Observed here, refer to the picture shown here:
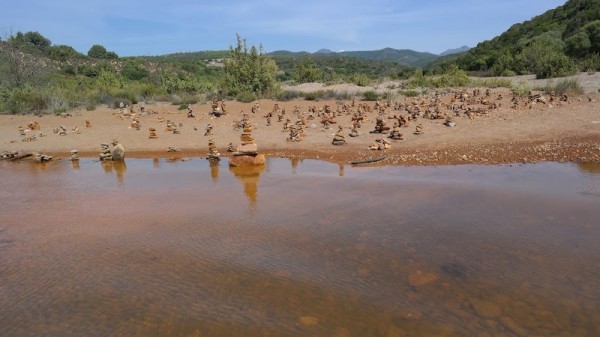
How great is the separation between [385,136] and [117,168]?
5.68 meters

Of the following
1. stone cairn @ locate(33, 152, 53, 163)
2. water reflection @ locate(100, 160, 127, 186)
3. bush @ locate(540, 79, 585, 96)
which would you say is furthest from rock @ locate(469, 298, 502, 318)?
bush @ locate(540, 79, 585, 96)

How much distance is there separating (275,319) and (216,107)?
11.1m

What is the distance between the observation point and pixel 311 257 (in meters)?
3.97

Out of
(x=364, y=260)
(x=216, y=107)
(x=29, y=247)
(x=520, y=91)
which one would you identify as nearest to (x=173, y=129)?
(x=216, y=107)

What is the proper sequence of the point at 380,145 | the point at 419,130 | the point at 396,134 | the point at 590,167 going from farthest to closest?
the point at 419,130, the point at 396,134, the point at 380,145, the point at 590,167

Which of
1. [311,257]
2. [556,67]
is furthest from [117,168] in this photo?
[556,67]

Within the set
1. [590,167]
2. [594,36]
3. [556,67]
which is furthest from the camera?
→ [594,36]

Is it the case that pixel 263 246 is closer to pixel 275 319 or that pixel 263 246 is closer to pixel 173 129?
pixel 275 319

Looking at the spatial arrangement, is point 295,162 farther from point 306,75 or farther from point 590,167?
point 306,75

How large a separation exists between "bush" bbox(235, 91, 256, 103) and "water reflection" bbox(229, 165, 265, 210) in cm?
822

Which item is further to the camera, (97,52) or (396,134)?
(97,52)

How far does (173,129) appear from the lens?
36.8 ft

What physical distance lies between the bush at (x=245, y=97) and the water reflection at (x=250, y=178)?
822 centimetres

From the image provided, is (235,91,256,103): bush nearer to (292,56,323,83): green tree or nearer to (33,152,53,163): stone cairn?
(33,152,53,163): stone cairn
